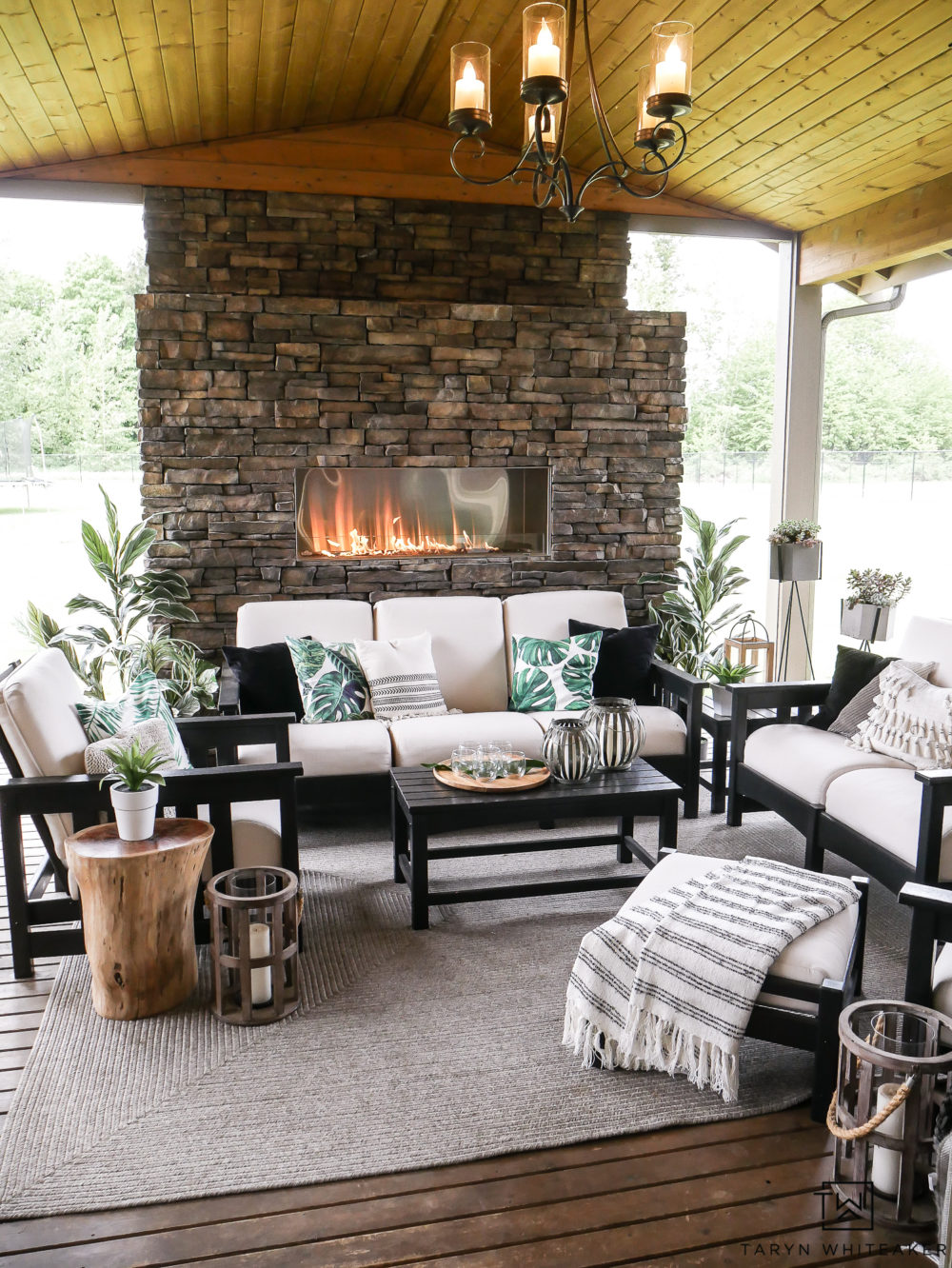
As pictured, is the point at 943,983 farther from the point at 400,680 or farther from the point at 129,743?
the point at 400,680

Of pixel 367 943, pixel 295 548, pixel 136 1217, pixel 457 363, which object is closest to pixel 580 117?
pixel 457 363

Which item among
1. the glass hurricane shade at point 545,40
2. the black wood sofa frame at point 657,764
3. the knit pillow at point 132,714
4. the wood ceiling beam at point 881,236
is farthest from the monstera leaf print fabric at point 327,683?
the wood ceiling beam at point 881,236

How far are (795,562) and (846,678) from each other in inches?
41.2

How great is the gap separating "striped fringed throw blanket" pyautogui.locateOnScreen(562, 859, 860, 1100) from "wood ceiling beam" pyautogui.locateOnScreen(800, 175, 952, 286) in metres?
3.46

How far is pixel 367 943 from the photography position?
328 cm

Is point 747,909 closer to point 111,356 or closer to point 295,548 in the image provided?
point 295,548

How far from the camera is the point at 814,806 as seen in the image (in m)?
3.67

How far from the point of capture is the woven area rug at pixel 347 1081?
222cm

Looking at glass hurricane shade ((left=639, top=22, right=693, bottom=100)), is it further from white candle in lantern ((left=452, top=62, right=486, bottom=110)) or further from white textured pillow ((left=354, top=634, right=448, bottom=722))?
white textured pillow ((left=354, top=634, right=448, bottom=722))

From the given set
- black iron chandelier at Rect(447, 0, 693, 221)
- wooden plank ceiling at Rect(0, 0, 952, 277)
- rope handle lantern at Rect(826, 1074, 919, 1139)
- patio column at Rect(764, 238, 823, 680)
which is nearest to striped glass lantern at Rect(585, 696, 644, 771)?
rope handle lantern at Rect(826, 1074, 919, 1139)

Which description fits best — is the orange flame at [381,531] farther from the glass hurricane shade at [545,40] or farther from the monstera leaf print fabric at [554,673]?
the glass hurricane shade at [545,40]

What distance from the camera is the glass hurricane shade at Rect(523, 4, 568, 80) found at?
2479 millimetres

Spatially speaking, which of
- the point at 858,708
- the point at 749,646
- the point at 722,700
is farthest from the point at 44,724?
the point at 749,646

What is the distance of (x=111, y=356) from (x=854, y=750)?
4689mm
